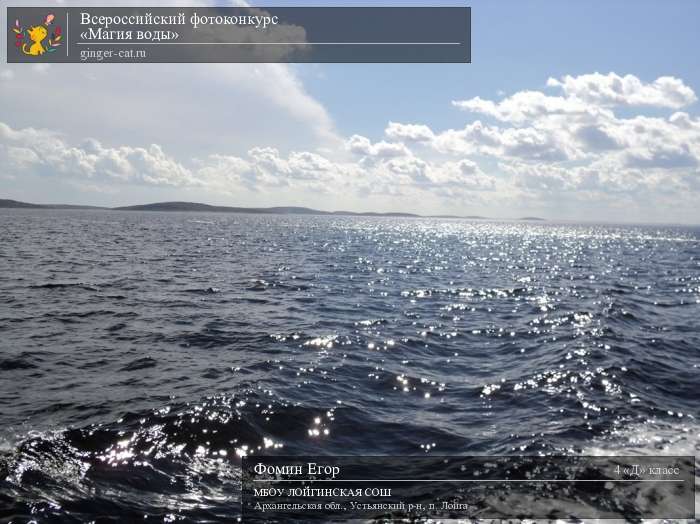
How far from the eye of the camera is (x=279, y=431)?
10.2 metres

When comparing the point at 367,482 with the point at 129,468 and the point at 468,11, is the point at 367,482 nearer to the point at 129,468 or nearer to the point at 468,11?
the point at 129,468

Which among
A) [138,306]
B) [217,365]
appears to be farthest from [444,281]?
[217,365]

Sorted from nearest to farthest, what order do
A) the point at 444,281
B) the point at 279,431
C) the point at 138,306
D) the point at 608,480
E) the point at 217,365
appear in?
the point at 608,480 → the point at 279,431 → the point at 217,365 → the point at 138,306 → the point at 444,281

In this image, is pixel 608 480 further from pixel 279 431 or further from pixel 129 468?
pixel 129 468

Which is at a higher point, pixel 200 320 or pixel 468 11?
pixel 468 11

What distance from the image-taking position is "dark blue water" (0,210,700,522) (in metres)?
8.31

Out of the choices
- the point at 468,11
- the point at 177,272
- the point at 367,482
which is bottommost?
the point at 367,482

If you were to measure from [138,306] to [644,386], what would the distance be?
20789 millimetres

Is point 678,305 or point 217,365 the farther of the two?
point 678,305

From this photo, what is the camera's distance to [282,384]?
42.0 ft

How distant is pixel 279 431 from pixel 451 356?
8344 mm

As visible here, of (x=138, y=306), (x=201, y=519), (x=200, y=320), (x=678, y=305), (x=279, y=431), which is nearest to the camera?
(x=201, y=519)

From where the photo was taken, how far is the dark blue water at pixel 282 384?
831 centimetres

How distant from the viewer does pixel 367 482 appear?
8.32 meters
